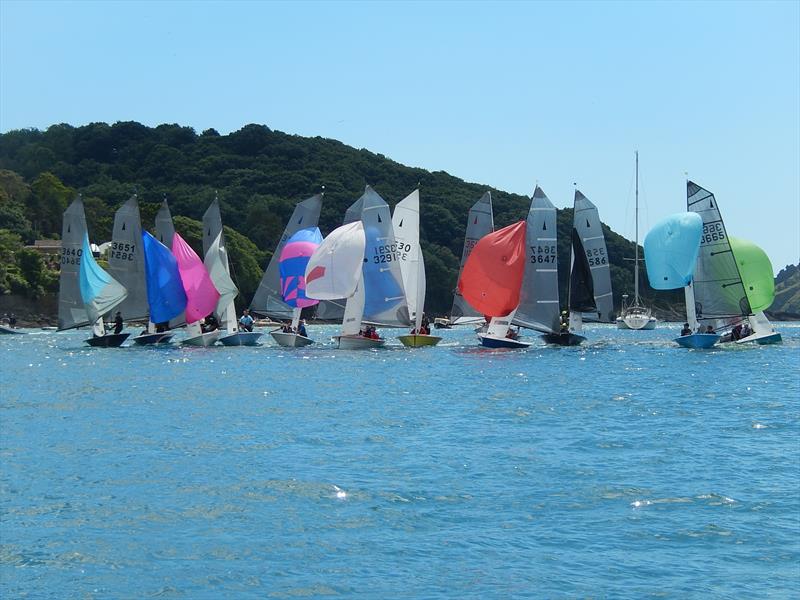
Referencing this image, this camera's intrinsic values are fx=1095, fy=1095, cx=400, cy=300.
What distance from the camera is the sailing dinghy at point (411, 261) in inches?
2010

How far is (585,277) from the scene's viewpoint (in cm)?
5400

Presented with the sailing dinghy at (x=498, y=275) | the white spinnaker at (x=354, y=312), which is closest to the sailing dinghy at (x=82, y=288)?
the white spinnaker at (x=354, y=312)

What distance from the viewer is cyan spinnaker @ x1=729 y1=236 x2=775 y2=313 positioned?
174 ft

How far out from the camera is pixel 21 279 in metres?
91.0

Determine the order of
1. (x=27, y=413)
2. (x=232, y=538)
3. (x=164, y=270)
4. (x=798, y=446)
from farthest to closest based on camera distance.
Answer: (x=164, y=270), (x=27, y=413), (x=798, y=446), (x=232, y=538)

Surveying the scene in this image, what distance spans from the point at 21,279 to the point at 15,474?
76869 millimetres

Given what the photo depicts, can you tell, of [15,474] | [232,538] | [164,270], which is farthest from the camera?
[164,270]

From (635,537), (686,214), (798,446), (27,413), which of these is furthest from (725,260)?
(635,537)

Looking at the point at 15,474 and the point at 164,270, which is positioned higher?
the point at 164,270

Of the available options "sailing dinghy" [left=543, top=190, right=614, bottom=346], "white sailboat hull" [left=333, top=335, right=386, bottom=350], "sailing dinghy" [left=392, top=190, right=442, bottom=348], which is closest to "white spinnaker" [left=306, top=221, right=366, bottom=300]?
"white sailboat hull" [left=333, top=335, right=386, bottom=350]

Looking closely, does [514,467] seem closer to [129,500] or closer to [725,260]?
[129,500]

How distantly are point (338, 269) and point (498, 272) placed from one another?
7186mm

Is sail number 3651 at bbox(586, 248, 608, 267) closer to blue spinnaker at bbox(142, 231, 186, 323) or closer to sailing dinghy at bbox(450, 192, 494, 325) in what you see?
sailing dinghy at bbox(450, 192, 494, 325)

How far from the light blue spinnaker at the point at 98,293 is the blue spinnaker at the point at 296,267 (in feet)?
24.9
